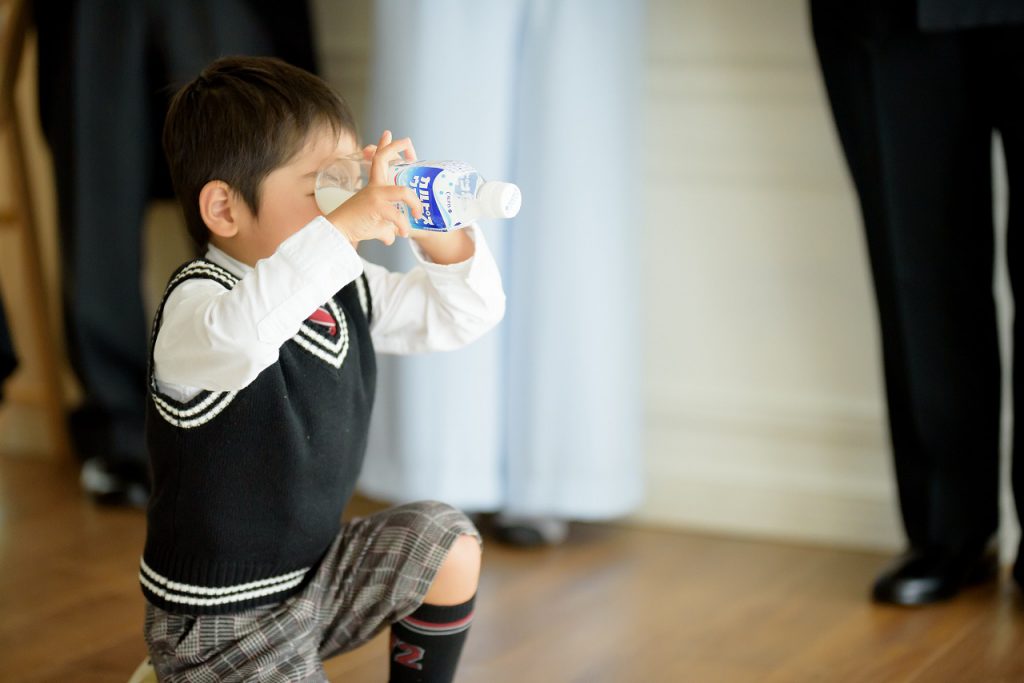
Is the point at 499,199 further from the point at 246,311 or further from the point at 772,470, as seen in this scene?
the point at 772,470

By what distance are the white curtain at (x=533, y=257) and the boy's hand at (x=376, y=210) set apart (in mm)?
713

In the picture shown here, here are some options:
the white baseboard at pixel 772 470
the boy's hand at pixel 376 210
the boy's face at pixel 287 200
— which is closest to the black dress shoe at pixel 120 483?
the white baseboard at pixel 772 470

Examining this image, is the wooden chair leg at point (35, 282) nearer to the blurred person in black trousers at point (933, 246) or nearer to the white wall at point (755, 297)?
the white wall at point (755, 297)

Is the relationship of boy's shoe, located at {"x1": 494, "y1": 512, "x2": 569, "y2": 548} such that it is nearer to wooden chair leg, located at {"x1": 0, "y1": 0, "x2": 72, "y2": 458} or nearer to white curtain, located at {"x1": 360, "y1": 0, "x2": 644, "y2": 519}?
white curtain, located at {"x1": 360, "y1": 0, "x2": 644, "y2": 519}

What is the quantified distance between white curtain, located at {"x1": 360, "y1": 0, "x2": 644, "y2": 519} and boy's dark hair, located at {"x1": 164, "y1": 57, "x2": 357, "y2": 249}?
608 millimetres

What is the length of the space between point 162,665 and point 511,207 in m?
0.52

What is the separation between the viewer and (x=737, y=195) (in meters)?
1.87

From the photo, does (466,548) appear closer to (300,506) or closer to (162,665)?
(300,506)

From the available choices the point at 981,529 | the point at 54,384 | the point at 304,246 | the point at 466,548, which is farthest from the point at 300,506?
the point at 54,384

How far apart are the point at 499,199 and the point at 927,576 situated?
2.94 feet

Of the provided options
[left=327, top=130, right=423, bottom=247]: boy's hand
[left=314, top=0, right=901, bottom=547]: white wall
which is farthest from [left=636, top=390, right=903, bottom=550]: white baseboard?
[left=327, top=130, right=423, bottom=247]: boy's hand

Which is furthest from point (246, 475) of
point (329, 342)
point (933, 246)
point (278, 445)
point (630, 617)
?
point (933, 246)

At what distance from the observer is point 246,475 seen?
1.09 meters

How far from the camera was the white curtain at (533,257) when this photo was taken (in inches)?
67.6
